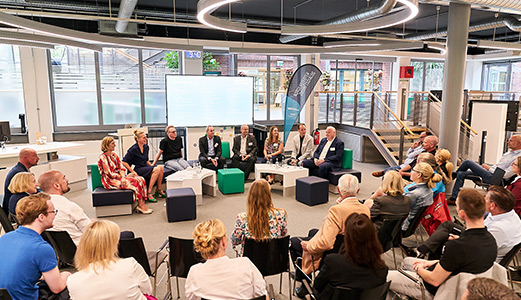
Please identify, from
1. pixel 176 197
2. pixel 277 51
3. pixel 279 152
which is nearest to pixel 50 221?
pixel 176 197

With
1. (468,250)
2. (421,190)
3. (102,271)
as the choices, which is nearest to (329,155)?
(421,190)

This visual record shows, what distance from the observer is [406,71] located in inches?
543

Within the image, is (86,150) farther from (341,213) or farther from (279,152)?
(341,213)

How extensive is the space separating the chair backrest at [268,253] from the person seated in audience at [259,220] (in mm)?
61

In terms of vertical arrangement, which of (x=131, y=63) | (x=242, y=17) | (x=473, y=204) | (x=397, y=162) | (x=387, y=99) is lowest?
(x=397, y=162)

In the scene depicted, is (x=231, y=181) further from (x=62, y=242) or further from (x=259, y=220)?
(x=259, y=220)

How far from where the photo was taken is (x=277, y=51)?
8.45 m

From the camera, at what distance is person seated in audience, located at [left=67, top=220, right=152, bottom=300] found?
2102 millimetres

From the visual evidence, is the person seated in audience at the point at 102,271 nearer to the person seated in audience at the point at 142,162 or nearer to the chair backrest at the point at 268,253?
the chair backrest at the point at 268,253

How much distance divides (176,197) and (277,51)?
4453mm

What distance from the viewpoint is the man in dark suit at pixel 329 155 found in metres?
7.39

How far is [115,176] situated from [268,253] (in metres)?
3.67

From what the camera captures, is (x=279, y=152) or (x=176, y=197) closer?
(x=176, y=197)

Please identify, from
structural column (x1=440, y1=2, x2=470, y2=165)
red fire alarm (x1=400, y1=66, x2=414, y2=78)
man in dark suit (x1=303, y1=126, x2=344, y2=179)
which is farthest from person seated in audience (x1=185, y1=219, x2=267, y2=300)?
red fire alarm (x1=400, y1=66, x2=414, y2=78)
